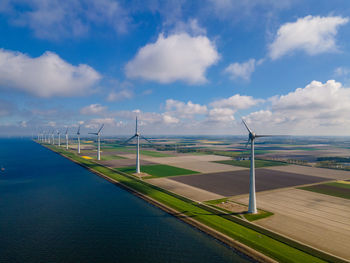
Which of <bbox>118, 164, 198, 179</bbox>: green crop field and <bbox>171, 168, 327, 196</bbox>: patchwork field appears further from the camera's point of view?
<bbox>118, 164, 198, 179</bbox>: green crop field

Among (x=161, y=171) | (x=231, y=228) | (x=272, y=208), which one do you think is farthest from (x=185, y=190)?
(x=161, y=171)

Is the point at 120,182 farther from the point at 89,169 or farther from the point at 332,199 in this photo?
the point at 332,199

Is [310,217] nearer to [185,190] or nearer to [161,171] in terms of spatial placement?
[185,190]

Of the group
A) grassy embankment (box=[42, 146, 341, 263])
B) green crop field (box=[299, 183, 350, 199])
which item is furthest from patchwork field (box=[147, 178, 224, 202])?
green crop field (box=[299, 183, 350, 199])

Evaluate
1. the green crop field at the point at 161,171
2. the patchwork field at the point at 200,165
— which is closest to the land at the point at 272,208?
the green crop field at the point at 161,171

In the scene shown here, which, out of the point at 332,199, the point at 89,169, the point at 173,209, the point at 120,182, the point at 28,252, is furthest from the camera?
the point at 89,169

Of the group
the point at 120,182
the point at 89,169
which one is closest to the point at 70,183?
the point at 120,182

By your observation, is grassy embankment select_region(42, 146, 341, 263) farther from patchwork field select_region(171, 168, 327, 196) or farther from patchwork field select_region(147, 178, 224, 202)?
patchwork field select_region(171, 168, 327, 196)

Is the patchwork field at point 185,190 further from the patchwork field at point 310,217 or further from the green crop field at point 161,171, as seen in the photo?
the green crop field at point 161,171
